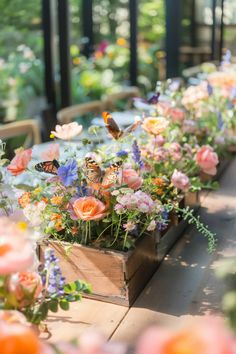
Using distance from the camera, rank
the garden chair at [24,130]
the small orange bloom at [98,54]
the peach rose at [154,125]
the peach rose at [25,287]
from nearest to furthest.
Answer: the peach rose at [25,287]
the peach rose at [154,125]
the garden chair at [24,130]
the small orange bloom at [98,54]

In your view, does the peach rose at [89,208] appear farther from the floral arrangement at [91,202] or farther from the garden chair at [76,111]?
the garden chair at [76,111]

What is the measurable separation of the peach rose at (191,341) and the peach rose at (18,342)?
A: 100 mm

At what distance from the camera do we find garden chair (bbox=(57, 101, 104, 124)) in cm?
297

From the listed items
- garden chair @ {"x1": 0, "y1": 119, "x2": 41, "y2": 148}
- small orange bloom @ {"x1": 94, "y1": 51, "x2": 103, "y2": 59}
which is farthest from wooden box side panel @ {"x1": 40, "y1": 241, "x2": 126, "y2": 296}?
small orange bloom @ {"x1": 94, "y1": 51, "x2": 103, "y2": 59}

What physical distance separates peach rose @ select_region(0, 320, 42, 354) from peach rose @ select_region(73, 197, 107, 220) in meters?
0.60

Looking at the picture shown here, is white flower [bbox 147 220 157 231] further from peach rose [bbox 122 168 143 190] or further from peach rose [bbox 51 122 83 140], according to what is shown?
peach rose [bbox 51 122 83 140]

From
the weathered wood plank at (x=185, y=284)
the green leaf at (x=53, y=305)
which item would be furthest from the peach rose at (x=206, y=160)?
the green leaf at (x=53, y=305)

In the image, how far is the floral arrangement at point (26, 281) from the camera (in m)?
0.53

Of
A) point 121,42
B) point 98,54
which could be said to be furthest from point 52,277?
point 121,42

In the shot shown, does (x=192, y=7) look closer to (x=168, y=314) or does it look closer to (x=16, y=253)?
(x=168, y=314)

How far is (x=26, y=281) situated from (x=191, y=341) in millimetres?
353

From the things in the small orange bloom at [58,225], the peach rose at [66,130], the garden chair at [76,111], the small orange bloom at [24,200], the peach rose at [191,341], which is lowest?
the garden chair at [76,111]

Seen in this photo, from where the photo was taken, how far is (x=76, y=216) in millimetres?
1104

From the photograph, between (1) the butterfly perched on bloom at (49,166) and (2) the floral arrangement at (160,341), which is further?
(1) the butterfly perched on bloom at (49,166)
